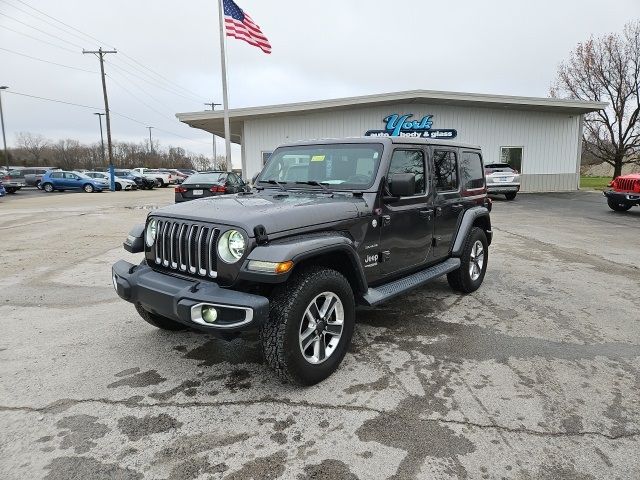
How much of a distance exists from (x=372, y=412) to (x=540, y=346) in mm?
2010

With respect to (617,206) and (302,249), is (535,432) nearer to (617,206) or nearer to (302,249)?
(302,249)

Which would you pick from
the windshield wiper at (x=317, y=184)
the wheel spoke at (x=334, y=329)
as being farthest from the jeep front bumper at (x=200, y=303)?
the windshield wiper at (x=317, y=184)

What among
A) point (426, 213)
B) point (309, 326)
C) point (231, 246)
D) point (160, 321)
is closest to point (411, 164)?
point (426, 213)

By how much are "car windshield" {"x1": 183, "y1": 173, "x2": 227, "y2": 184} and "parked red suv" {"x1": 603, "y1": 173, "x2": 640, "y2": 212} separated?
500 inches

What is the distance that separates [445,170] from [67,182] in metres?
33.4

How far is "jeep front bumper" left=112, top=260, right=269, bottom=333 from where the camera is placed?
2.76 metres

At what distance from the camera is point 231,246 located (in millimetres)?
2998

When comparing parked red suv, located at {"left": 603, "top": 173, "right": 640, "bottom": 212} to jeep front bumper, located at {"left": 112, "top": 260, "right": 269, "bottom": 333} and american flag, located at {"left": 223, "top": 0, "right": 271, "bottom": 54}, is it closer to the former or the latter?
american flag, located at {"left": 223, "top": 0, "right": 271, "bottom": 54}

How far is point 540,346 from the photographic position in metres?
4.02

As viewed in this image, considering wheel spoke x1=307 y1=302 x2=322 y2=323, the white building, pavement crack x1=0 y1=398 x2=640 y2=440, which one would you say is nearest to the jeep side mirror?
wheel spoke x1=307 y1=302 x2=322 y2=323

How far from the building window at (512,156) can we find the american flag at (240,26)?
1372cm

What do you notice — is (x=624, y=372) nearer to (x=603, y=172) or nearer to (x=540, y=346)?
(x=540, y=346)

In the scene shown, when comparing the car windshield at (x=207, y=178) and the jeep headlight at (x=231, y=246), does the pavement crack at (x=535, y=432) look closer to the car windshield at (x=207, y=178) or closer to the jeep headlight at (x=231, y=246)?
the jeep headlight at (x=231, y=246)

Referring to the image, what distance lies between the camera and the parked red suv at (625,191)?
13406mm
